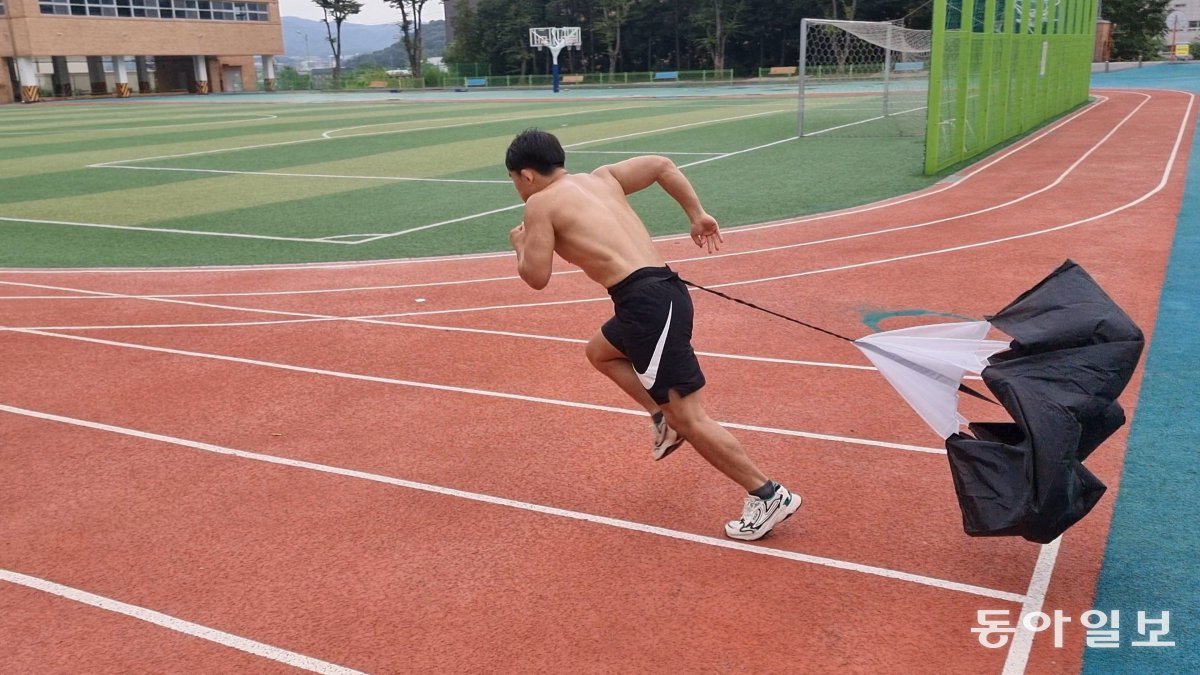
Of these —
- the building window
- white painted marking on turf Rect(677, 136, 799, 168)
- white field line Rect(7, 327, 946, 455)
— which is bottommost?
white field line Rect(7, 327, 946, 455)

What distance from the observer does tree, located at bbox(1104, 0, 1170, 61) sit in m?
65.2

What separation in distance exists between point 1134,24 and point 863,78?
38203 millimetres

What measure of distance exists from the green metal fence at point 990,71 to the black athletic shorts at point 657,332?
541 inches

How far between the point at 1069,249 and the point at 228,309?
356 inches

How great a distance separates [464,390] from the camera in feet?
24.0

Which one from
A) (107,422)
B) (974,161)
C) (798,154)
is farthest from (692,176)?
(107,422)

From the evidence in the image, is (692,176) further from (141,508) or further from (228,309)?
(141,508)

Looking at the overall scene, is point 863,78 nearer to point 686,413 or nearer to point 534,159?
point 534,159

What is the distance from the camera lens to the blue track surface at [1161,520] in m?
3.90

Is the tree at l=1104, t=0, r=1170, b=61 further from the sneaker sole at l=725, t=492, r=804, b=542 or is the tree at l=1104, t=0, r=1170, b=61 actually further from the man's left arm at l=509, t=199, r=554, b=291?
the man's left arm at l=509, t=199, r=554, b=291

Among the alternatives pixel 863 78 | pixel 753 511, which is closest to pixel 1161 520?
pixel 753 511

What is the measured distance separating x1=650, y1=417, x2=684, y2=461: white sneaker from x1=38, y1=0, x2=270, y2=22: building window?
72470mm

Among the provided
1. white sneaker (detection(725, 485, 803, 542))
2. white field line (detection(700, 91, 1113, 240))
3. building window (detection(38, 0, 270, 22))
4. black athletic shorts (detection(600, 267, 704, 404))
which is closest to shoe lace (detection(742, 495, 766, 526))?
white sneaker (detection(725, 485, 803, 542))

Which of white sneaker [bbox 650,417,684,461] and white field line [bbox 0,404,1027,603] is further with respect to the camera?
white sneaker [bbox 650,417,684,461]
